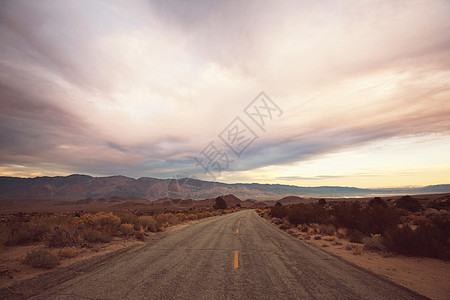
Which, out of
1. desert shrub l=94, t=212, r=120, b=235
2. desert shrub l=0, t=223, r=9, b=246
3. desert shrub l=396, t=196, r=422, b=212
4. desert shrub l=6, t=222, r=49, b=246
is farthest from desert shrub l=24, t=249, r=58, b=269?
desert shrub l=396, t=196, r=422, b=212

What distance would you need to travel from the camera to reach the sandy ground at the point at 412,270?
5547mm

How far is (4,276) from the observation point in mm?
5602

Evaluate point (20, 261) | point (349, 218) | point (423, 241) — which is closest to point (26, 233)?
point (20, 261)

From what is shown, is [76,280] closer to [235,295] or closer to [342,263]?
[235,295]

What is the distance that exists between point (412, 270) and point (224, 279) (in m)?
6.81

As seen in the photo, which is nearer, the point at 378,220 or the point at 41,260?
the point at 41,260

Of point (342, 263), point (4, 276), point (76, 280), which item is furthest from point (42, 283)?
point (342, 263)

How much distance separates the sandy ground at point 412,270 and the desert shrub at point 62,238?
12.0m

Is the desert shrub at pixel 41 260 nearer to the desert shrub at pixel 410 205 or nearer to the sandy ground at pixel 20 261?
the sandy ground at pixel 20 261

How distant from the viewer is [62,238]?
29.1 feet

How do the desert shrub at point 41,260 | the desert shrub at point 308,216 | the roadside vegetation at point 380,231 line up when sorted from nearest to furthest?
the desert shrub at point 41,260 → the roadside vegetation at point 380,231 → the desert shrub at point 308,216

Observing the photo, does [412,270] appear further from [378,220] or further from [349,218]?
[349,218]

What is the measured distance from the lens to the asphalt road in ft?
14.8

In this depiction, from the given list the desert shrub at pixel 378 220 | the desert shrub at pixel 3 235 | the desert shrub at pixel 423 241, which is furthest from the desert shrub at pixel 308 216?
the desert shrub at pixel 3 235
